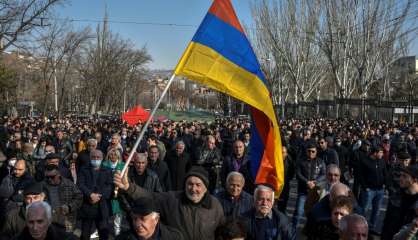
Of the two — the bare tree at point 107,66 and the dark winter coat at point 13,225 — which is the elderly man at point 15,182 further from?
the bare tree at point 107,66

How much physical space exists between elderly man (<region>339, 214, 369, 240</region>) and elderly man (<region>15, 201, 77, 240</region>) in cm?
197

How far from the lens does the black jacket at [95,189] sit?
21.3ft

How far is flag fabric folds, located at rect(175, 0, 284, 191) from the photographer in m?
5.60

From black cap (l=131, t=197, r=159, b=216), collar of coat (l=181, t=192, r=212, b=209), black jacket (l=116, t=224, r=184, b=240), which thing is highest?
black cap (l=131, t=197, r=159, b=216)

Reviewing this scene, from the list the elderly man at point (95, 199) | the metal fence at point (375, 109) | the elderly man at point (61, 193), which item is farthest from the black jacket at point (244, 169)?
the metal fence at point (375, 109)

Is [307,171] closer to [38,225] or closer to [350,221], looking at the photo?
[350,221]

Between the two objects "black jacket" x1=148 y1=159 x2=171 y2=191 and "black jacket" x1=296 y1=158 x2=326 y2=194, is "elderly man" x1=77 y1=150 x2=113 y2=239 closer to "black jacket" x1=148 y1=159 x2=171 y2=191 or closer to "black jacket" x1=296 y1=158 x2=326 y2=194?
"black jacket" x1=148 y1=159 x2=171 y2=191

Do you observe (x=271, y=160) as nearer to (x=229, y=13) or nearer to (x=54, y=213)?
(x=229, y=13)

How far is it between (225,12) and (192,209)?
232cm

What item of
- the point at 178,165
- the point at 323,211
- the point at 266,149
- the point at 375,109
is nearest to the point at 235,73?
the point at 266,149

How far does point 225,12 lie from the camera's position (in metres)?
5.73

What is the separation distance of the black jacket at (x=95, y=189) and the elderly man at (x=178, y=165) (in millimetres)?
2658

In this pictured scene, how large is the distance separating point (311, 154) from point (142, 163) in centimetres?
275

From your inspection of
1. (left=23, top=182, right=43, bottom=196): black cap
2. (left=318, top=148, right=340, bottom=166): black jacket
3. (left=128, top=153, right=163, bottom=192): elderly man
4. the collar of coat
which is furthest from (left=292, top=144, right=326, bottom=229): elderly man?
(left=23, top=182, right=43, bottom=196): black cap
